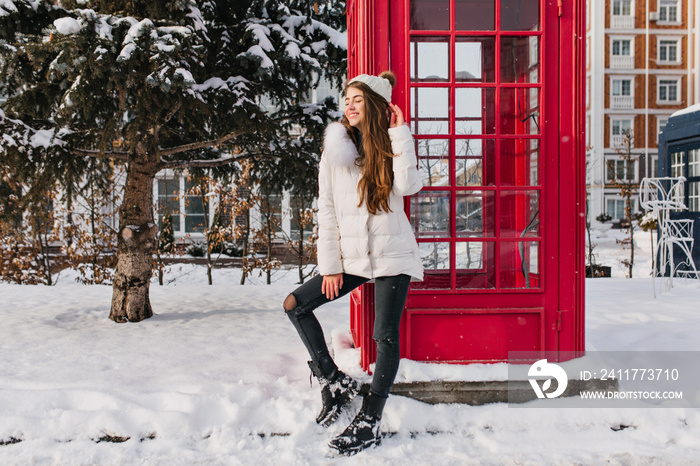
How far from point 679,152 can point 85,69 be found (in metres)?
10.2

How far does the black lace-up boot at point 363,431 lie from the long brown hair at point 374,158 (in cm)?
104

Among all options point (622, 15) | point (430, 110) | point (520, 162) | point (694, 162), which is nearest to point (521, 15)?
point (430, 110)

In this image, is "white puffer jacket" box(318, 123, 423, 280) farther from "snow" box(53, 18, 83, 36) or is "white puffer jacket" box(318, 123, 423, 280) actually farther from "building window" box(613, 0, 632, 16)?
"building window" box(613, 0, 632, 16)

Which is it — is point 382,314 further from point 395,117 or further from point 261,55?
point 261,55

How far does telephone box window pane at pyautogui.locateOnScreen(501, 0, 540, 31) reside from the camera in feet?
A: 10.5

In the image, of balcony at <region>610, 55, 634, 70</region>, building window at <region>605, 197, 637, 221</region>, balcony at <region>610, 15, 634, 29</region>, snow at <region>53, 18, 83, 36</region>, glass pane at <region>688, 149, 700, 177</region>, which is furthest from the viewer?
balcony at <region>610, 55, 634, 70</region>

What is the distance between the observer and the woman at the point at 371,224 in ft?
8.55

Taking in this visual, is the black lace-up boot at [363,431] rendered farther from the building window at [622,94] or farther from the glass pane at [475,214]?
the building window at [622,94]

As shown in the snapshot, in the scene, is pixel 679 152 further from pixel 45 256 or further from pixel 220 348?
pixel 45 256

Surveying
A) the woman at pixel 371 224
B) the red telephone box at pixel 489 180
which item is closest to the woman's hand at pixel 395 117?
the woman at pixel 371 224

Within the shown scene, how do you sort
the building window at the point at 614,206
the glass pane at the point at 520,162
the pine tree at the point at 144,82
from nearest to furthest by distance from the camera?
the glass pane at the point at 520,162
the pine tree at the point at 144,82
the building window at the point at 614,206

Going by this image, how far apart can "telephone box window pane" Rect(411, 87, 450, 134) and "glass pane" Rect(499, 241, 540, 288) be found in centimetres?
90

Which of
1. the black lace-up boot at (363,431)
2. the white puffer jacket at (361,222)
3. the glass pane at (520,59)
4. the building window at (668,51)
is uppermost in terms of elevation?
the building window at (668,51)

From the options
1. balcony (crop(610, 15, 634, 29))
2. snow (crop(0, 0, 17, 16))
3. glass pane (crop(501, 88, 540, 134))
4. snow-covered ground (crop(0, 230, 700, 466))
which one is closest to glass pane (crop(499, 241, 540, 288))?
snow-covered ground (crop(0, 230, 700, 466))
